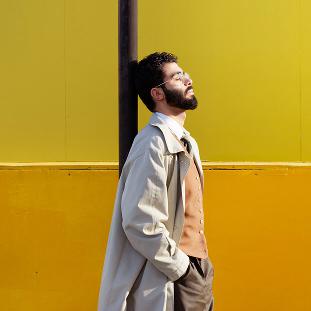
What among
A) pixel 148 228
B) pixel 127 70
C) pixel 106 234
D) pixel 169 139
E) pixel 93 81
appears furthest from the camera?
pixel 93 81

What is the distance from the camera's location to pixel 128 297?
2322 mm

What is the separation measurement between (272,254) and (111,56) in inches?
62.4

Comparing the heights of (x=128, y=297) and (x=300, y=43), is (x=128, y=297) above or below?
below

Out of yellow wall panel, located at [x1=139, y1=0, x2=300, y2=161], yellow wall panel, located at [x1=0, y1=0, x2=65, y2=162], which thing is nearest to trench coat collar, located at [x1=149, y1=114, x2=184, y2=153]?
yellow wall panel, located at [x1=139, y1=0, x2=300, y2=161]

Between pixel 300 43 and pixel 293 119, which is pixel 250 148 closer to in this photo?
pixel 293 119

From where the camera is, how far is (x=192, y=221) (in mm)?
2416

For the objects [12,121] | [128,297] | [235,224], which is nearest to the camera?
[128,297]

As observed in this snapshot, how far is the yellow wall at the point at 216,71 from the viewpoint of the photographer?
11.8 feet

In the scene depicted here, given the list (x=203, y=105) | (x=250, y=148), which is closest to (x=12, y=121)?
(x=203, y=105)

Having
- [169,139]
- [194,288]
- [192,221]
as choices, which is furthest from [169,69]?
[194,288]

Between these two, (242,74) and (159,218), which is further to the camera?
(242,74)

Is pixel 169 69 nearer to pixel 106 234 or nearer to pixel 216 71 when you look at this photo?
pixel 216 71

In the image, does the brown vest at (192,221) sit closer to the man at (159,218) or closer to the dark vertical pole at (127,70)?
the man at (159,218)

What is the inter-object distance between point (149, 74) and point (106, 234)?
1405 mm
